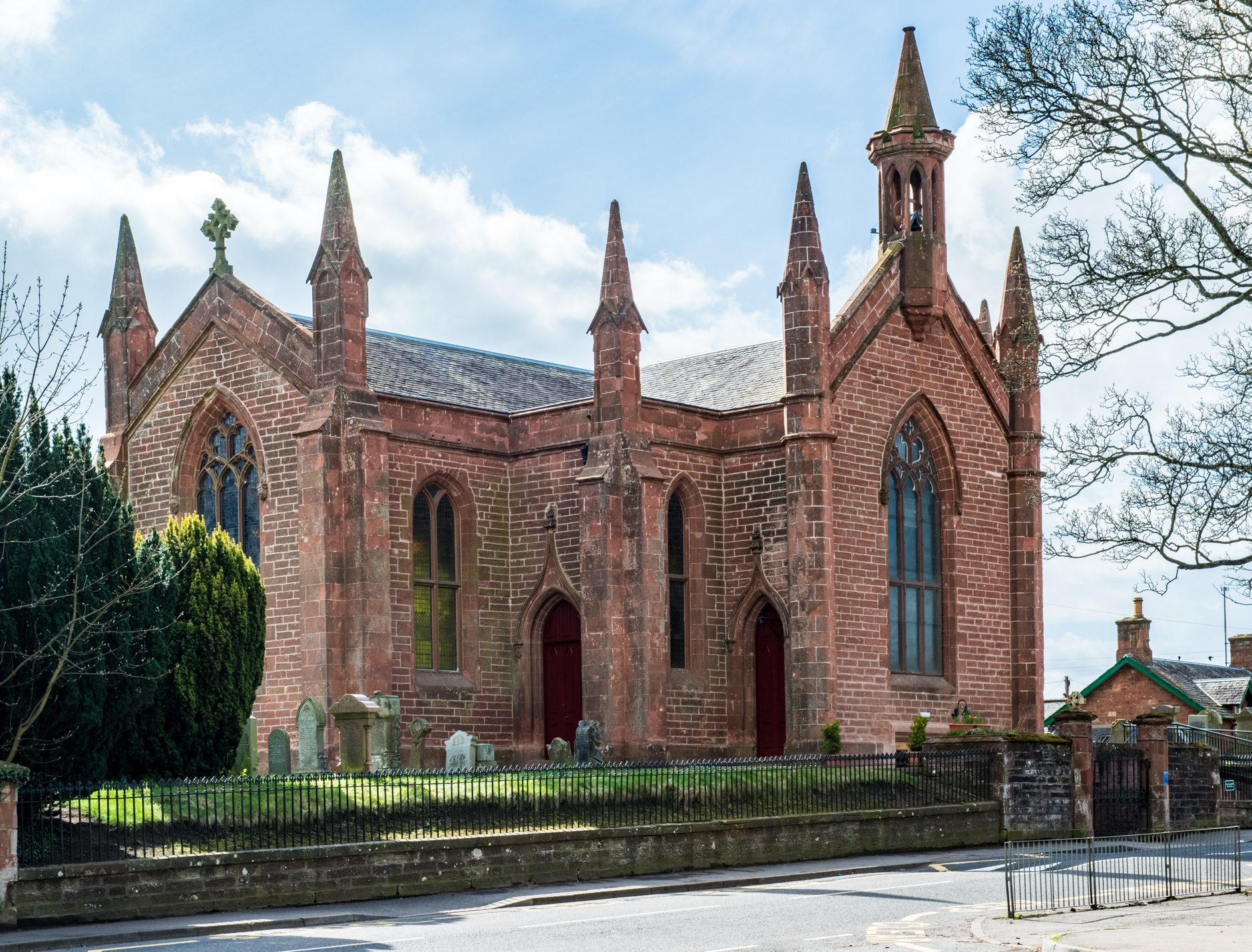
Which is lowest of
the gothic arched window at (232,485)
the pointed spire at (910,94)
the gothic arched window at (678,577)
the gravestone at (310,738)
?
the gravestone at (310,738)

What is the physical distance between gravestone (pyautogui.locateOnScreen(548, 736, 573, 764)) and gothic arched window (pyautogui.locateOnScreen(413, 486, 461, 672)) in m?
3.67

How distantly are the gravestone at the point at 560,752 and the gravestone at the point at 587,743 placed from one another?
→ 0.20 meters

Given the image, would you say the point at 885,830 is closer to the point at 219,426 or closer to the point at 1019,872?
the point at 1019,872

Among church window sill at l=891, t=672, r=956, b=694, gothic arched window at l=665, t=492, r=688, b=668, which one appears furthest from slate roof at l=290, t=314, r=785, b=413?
church window sill at l=891, t=672, r=956, b=694

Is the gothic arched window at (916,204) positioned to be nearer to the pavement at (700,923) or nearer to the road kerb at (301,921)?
the road kerb at (301,921)

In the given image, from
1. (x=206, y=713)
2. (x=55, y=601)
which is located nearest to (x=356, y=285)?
(x=206, y=713)

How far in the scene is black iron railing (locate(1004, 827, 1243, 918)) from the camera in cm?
1839

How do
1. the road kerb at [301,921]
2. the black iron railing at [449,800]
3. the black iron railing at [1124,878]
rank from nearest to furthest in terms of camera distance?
the road kerb at [301,921] → the black iron railing at [1124,878] → the black iron railing at [449,800]

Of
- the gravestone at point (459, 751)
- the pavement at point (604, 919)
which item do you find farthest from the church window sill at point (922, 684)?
the pavement at point (604, 919)

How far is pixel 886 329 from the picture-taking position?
3625cm

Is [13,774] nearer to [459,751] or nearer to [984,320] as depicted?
[459,751]

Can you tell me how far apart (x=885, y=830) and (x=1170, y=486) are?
9019mm

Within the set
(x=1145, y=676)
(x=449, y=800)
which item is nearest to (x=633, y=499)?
(x=449, y=800)

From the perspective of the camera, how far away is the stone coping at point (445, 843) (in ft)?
63.3
